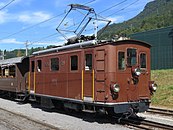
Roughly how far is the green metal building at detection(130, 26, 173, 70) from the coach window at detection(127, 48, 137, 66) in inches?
1031

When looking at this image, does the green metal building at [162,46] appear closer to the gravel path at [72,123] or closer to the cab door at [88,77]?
the gravel path at [72,123]

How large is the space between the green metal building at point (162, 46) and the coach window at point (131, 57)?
26186 mm

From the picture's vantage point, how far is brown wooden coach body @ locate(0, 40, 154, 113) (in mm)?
11711

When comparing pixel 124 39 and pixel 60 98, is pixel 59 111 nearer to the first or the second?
pixel 60 98

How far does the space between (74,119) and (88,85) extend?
6.04ft

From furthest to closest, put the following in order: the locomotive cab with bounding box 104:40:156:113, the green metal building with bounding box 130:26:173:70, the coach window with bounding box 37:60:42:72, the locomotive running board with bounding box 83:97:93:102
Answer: the green metal building with bounding box 130:26:173:70
the coach window with bounding box 37:60:42:72
the locomotive running board with bounding box 83:97:93:102
the locomotive cab with bounding box 104:40:156:113

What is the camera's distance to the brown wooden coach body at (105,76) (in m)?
11.7

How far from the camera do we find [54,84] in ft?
50.2

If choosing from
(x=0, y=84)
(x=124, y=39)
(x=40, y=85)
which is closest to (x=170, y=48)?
(x=0, y=84)

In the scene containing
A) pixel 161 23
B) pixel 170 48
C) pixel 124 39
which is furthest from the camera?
pixel 161 23

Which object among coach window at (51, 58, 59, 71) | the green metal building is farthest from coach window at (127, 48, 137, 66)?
the green metal building

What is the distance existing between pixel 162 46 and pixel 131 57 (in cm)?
2804

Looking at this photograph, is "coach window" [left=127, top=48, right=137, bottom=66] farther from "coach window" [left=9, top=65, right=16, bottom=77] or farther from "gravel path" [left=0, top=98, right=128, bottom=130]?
"coach window" [left=9, top=65, right=16, bottom=77]

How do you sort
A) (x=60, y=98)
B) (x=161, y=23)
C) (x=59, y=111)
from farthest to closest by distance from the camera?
1. (x=161, y=23)
2. (x=59, y=111)
3. (x=60, y=98)
